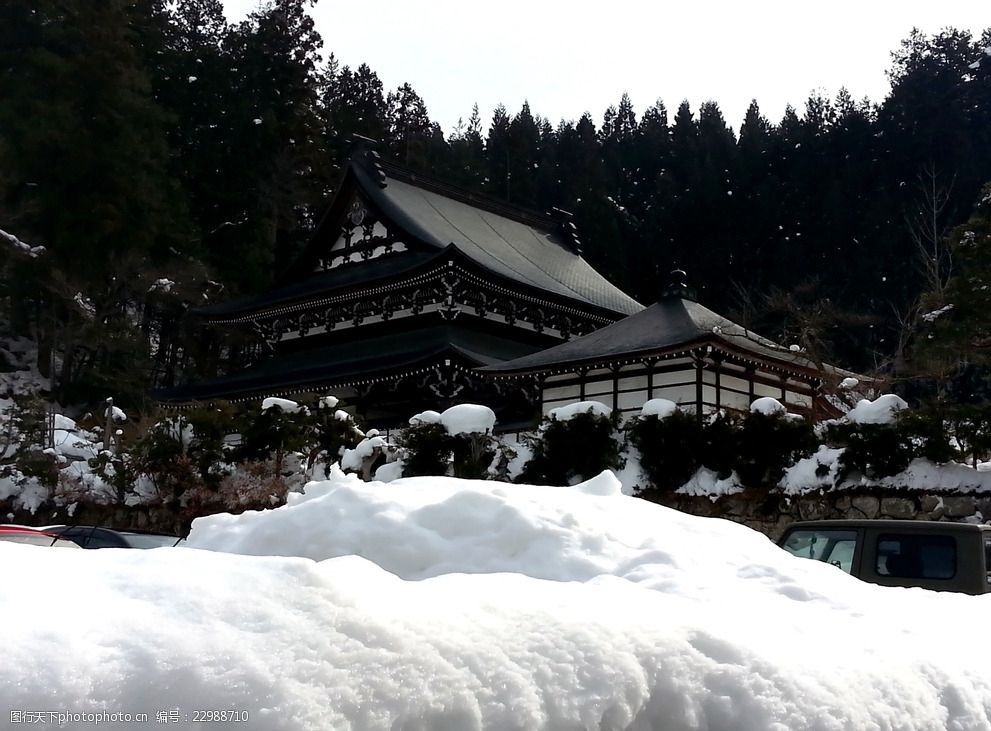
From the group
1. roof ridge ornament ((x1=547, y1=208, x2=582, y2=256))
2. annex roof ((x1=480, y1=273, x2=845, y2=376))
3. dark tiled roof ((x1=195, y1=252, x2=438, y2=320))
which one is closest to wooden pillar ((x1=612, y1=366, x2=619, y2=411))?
annex roof ((x1=480, y1=273, x2=845, y2=376))

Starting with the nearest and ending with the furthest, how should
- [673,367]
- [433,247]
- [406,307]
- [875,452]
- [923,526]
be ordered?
1. [923,526]
2. [875,452]
3. [673,367]
4. [433,247]
5. [406,307]

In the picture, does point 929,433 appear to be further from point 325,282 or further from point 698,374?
point 325,282

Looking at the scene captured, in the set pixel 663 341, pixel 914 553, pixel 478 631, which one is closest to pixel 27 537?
pixel 914 553

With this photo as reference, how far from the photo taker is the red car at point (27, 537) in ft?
33.4

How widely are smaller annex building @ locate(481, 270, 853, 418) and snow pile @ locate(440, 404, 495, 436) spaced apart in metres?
3.53

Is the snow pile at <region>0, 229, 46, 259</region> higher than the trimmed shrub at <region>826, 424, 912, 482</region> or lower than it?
higher

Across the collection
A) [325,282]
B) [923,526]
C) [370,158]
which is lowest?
[923,526]

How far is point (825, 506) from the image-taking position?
15.6 m

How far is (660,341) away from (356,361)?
924cm

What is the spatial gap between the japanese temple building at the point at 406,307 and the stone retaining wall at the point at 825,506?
28.2ft

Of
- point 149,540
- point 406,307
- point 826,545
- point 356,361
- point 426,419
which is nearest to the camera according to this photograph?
point 826,545

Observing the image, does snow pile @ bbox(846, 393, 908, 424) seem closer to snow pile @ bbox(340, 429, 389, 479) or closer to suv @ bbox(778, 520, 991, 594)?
suv @ bbox(778, 520, 991, 594)

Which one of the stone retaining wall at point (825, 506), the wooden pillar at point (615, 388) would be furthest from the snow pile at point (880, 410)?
the wooden pillar at point (615, 388)

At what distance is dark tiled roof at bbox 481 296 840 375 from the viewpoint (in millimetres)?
20703
